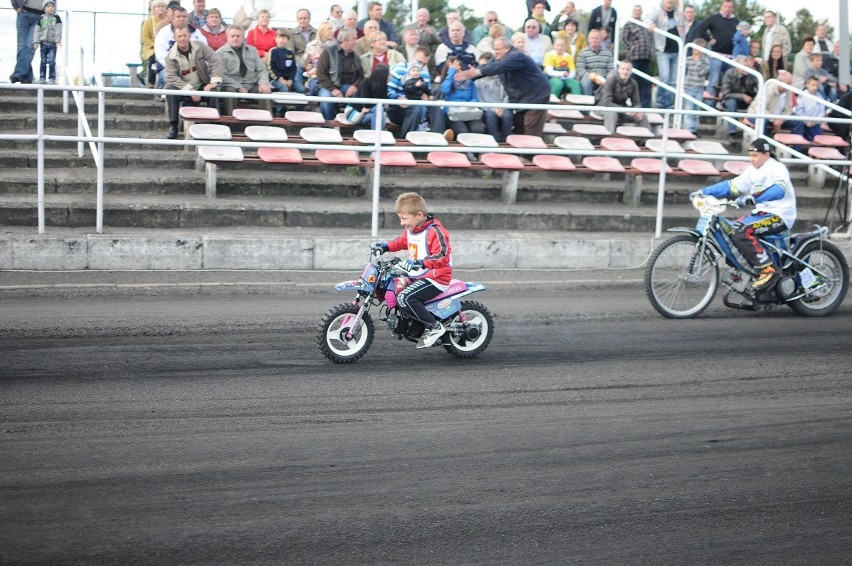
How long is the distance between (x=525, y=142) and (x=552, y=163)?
0.53 meters

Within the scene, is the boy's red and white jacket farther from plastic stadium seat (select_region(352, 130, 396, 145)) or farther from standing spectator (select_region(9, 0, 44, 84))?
standing spectator (select_region(9, 0, 44, 84))

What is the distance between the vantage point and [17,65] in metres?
16.6

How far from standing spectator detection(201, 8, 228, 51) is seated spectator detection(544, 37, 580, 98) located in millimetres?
5513

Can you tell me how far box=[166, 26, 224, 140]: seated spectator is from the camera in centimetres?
1507

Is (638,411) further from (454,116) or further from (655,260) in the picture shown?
(454,116)

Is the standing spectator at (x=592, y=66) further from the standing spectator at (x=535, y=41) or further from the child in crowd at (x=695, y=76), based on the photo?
the child in crowd at (x=695, y=76)

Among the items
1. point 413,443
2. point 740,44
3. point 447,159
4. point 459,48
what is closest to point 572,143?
point 447,159

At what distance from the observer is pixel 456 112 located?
15805mm

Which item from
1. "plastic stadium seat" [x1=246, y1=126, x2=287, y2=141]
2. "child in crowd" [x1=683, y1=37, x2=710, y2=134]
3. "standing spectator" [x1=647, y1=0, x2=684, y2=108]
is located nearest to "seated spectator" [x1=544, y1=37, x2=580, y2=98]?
"standing spectator" [x1=647, y1=0, x2=684, y2=108]

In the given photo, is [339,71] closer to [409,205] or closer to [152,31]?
[152,31]

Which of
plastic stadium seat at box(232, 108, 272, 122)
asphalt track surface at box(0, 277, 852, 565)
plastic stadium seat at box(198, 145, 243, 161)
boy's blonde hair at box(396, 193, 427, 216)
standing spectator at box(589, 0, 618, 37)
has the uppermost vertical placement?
standing spectator at box(589, 0, 618, 37)

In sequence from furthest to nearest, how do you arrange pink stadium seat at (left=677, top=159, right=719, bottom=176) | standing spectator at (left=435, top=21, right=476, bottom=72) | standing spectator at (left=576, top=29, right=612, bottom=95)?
standing spectator at (left=576, top=29, right=612, bottom=95), standing spectator at (left=435, top=21, right=476, bottom=72), pink stadium seat at (left=677, top=159, right=719, bottom=176)

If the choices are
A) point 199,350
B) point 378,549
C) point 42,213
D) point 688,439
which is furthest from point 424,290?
point 42,213

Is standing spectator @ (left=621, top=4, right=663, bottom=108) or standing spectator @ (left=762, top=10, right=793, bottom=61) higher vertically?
standing spectator @ (left=762, top=10, right=793, bottom=61)
